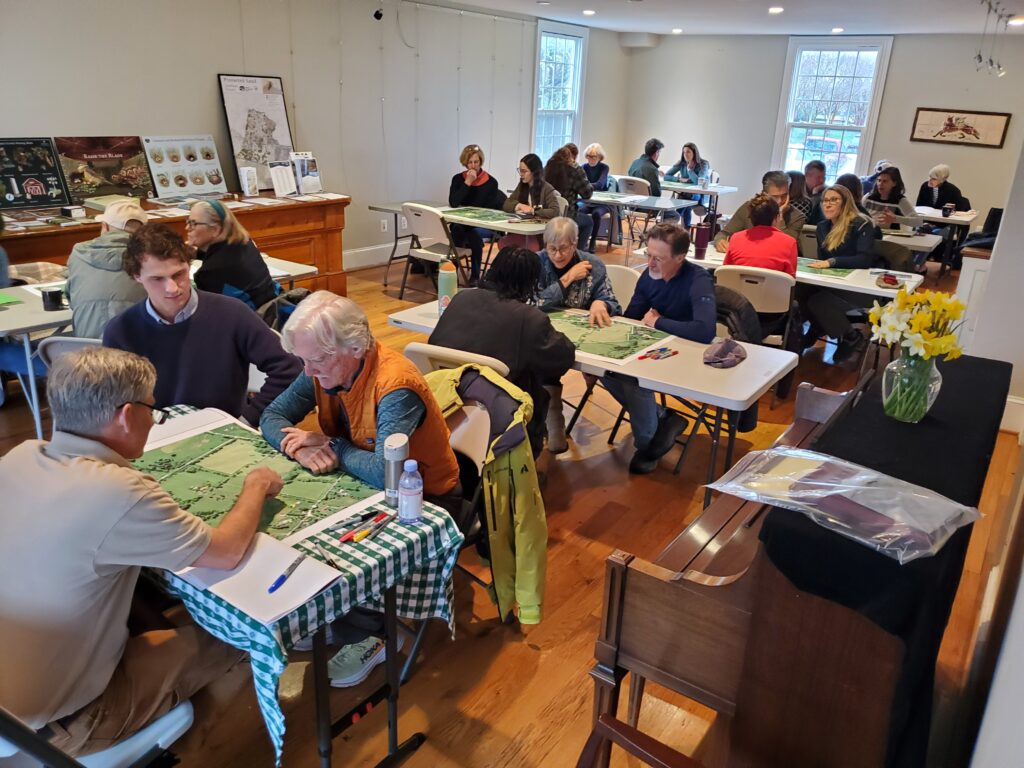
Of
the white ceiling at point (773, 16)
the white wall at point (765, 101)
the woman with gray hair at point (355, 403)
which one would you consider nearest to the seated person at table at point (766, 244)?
the woman with gray hair at point (355, 403)

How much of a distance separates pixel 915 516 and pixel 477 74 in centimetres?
763

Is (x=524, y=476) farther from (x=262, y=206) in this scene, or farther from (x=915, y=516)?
(x=262, y=206)

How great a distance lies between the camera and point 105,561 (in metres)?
1.34

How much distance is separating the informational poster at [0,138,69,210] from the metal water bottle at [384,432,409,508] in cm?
413

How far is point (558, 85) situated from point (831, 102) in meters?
3.53

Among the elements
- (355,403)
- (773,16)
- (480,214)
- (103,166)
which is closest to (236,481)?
(355,403)

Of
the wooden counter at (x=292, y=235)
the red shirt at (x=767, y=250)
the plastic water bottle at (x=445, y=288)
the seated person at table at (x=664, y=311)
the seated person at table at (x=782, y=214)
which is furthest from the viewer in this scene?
the seated person at table at (x=782, y=214)

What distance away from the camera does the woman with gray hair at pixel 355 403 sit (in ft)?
6.01

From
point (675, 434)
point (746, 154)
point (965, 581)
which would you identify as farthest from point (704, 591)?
point (746, 154)

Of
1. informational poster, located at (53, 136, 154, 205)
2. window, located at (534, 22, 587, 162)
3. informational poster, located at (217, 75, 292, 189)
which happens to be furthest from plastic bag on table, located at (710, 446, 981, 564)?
window, located at (534, 22, 587, 162)

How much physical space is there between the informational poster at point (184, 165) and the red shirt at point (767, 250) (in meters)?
3.81

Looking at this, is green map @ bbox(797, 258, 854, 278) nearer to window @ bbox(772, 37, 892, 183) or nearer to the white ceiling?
the white ceiling

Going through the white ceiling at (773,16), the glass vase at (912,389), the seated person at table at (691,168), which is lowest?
the glass vase at (912,389)

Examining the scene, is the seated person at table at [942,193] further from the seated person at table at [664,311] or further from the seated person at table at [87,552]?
the seated person at table at [87,552]
